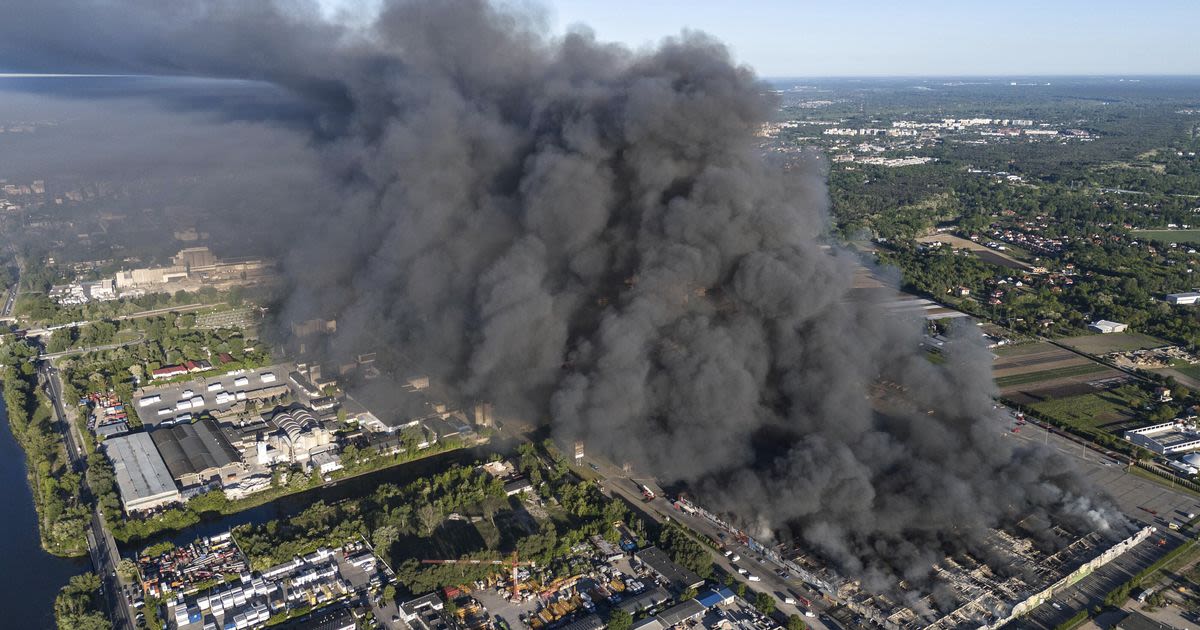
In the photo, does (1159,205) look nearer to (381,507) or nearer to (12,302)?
(381,507)

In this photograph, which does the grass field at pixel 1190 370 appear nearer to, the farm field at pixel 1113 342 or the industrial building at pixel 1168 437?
the farm field at pixel 1113 342

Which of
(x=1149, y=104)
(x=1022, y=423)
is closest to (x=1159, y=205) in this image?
(x=1022, y=423)

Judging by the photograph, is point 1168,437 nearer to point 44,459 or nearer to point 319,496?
point 319,496

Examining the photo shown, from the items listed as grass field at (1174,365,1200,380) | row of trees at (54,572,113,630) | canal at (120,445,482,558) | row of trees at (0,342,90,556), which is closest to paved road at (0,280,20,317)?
row of trees at (0,342,90,556)

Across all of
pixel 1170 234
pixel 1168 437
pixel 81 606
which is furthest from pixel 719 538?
pixel 1170 234

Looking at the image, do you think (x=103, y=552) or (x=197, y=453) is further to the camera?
(x=197, y=453)

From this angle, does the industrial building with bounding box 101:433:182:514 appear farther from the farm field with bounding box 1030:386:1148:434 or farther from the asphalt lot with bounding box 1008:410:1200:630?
the farm field with bounding box 1030:386:1148:434
